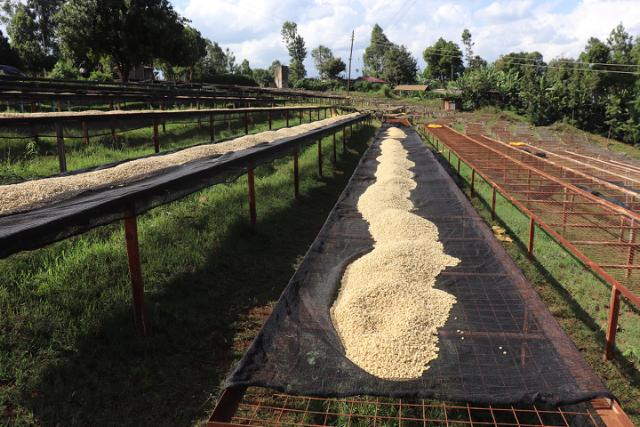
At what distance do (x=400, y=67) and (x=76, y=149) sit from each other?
6256 centimetres

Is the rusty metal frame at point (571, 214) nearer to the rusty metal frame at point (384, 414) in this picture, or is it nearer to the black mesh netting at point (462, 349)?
the black mesh netting at point (462, 349)

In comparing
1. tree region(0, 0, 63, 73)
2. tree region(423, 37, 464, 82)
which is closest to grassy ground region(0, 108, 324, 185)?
tree region(0, 0, 63, 73)

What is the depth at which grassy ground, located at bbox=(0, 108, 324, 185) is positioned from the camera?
7.35 m

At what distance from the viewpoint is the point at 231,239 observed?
20.2ft

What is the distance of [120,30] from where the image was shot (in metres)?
20.7

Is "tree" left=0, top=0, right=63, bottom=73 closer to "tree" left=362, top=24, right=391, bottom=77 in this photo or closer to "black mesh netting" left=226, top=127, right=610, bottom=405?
"black mesh netting" left=226, top=127, right=610, bottom=405

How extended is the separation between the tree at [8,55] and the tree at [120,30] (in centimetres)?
1815

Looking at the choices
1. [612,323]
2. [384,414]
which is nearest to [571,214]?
[612,323]

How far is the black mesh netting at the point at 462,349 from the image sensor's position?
2.46m

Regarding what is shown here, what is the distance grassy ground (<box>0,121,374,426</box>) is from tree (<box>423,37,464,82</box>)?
8058 centimetres

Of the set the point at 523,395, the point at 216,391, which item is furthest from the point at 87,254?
the point at 523,395

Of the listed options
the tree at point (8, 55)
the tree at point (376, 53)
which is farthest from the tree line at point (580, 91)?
the tree at point (376, 53)

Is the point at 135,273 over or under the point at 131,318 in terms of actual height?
over

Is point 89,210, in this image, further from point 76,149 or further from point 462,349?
point 76,149
